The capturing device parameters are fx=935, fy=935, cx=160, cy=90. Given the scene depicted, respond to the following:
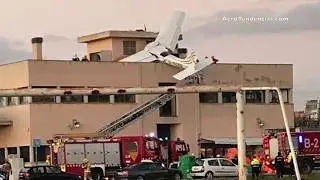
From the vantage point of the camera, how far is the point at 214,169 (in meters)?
59.8

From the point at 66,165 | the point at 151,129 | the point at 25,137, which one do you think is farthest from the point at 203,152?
the point at 66,165

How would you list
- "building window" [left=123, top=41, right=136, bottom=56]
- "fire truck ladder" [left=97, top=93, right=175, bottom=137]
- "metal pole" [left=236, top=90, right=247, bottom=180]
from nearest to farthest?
1. "metal pole" [left=236, top=90, right=247, bottom=180]
2. "fire truck ladder" [left=97, top=93, right=175, bottom=137]
3. "building window" [left=123, top=41, right=136, bottom=56]

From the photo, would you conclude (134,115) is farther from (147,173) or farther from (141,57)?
(147,173)

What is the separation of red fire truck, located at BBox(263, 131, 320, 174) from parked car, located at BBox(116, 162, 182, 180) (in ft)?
24.2

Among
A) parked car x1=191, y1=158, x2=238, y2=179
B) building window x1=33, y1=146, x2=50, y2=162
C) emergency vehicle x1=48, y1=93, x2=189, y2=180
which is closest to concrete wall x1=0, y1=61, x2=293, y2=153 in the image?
building window x1=33, y1=146, x2=50, y2=162

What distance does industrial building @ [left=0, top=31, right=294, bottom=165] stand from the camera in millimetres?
76750

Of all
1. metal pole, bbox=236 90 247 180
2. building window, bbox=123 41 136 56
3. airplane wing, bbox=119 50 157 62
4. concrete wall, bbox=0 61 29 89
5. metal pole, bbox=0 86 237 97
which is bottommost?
metal pole, bbox=236 90 247 180

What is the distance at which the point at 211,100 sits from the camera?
84938mm

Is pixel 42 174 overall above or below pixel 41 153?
below

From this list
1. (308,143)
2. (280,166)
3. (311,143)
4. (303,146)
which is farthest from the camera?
(311,143)

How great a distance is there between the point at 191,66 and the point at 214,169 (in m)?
22.3

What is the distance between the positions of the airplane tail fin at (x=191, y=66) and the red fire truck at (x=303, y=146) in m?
21.4

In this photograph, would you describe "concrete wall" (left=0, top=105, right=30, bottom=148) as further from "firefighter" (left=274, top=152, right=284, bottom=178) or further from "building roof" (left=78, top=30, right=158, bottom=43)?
"firefighter" (left=274, top=152, right=284, bottom=178)

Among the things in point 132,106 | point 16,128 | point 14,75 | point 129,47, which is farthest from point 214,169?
point 129,47
